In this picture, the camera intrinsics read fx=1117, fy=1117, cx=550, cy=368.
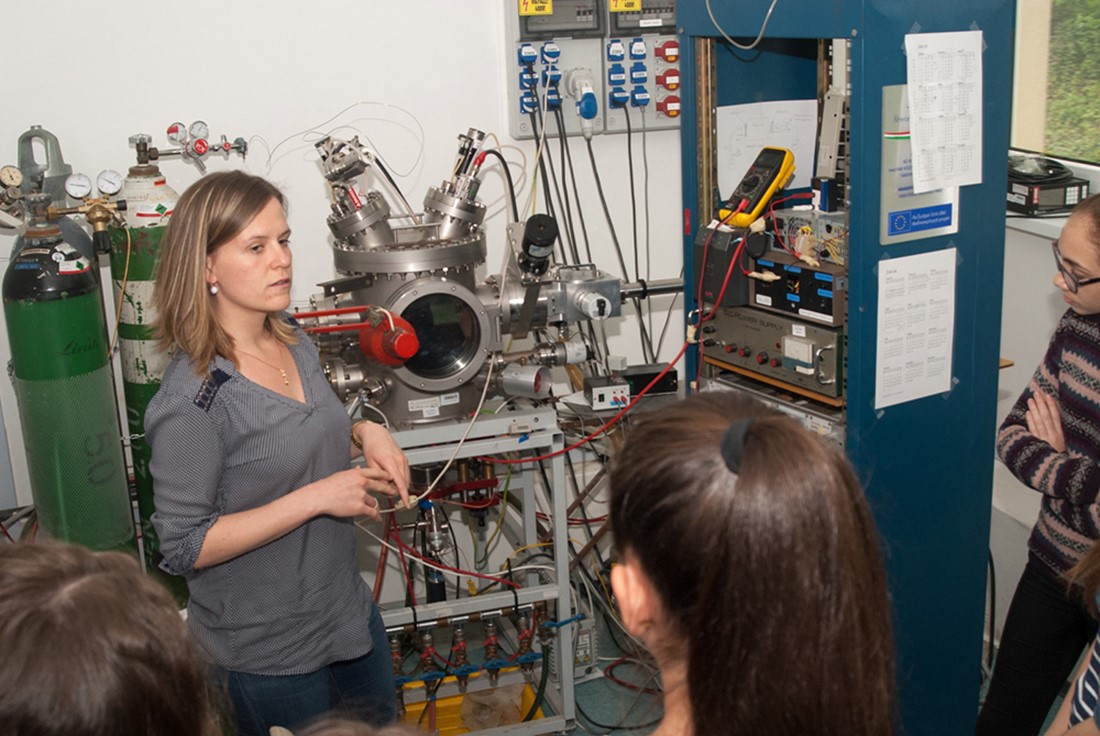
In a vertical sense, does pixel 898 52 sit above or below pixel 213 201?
above

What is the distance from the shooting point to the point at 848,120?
2.36 metres

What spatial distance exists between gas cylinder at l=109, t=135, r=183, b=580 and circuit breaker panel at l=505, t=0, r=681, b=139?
1.07 m

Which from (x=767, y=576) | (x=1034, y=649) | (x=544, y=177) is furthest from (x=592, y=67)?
(x=767, y=576)

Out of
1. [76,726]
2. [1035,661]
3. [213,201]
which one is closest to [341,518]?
[213,201]

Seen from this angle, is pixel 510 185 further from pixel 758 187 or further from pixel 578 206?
pixel 758 187

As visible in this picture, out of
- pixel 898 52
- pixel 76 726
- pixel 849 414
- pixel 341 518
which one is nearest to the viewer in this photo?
pixel 76 726

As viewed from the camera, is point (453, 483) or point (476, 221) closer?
point (476, 221)

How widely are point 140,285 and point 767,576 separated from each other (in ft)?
6.89

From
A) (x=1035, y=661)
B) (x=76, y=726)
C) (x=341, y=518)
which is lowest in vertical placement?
(x=1035, y=661)

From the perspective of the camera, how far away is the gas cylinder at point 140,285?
8.89 ft

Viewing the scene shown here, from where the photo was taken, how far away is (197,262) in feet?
6.41

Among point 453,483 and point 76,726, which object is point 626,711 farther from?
point 76,726

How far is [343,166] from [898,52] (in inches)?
49.8

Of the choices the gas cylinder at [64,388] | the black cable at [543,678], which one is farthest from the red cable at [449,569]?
the gas cylinder at [64,388]
